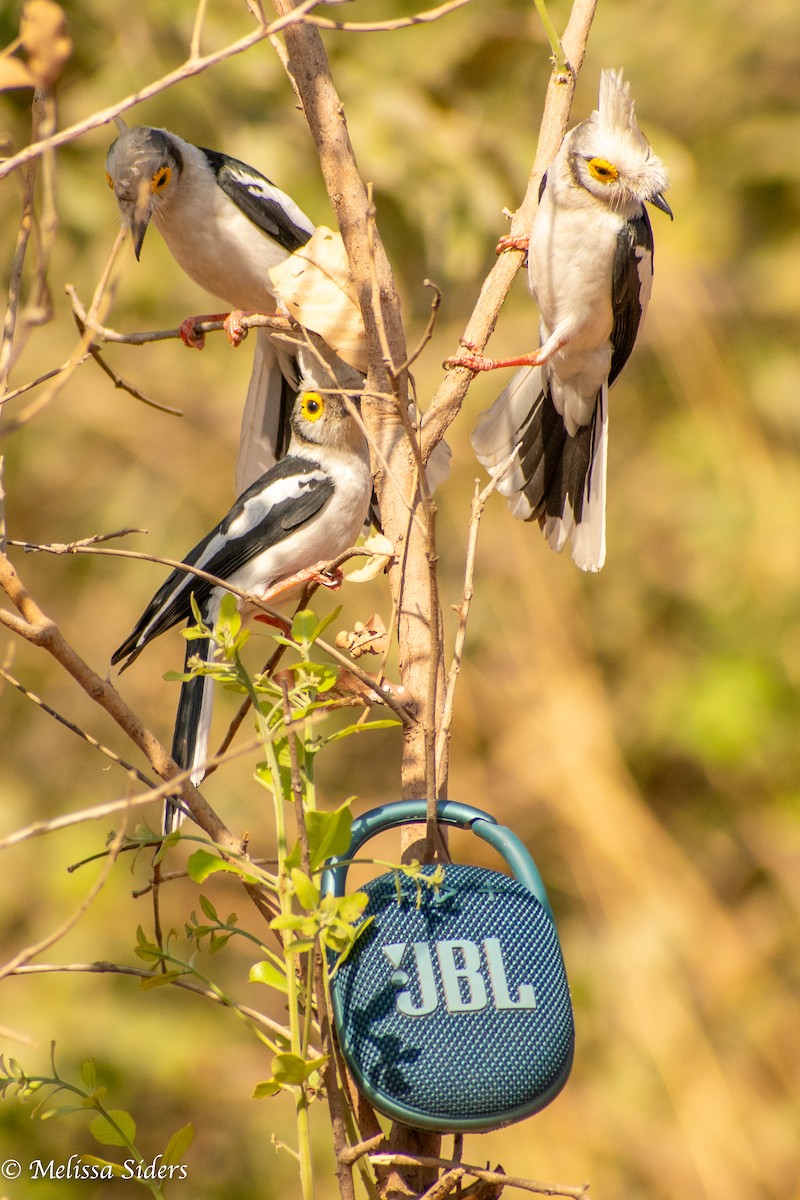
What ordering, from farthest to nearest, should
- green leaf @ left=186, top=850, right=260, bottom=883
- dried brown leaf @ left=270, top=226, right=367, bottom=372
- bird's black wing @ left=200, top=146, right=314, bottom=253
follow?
bird's black wing @ left=200, top=146, right=314, bottom=253 < dried brown leaf @ left=270, top=226, right=367, bottom=372 < green leaf @ left=186, top=850, right=260, bottom=883

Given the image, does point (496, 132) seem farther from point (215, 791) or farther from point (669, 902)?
point (669, 902)

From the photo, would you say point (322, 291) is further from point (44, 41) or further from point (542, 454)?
point (542, 454)

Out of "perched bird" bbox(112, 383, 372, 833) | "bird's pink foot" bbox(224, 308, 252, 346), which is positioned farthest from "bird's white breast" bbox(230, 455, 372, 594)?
"bird's pink foot" bbox(224, 308, 252, 346)

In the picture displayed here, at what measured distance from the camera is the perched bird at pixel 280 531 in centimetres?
250

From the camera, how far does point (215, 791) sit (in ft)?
18.9

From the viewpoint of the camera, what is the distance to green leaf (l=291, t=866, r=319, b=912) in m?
1.33

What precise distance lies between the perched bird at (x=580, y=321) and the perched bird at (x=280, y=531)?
360 millimetres

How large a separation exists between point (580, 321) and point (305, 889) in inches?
83.6

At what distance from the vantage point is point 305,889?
1.33 meters

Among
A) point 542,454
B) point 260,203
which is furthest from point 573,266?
point 260,203

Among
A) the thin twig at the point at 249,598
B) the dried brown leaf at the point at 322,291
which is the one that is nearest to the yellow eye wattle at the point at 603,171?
the dried brown leaf at the point at 322,291

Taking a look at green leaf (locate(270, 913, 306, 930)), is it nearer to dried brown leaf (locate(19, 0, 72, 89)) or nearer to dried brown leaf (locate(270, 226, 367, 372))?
dried brown leaf (locate(19, 0, 72, 89))

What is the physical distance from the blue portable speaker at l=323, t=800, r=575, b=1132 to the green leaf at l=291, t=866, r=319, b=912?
0.07m

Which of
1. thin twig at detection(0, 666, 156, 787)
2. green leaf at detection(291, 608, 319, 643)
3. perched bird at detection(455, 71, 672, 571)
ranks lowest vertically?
thin twig at detection(0, 666, 156, 787)
